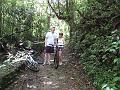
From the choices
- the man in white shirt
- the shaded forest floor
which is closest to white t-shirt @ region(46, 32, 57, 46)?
the man in white shirt

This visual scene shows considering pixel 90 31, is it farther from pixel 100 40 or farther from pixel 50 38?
pixel 100 40

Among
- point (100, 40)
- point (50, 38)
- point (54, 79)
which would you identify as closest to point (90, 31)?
point (50, 38)

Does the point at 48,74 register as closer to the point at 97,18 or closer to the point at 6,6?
the point at 97,18

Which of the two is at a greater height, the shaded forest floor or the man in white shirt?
the man in white shirt

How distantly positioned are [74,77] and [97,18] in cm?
444

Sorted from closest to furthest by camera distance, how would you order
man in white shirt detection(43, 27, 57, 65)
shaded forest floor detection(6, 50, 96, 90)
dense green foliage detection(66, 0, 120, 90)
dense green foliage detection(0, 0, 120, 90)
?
dense green foliage detection(0, 0, 120, 90) → dense green foliage detection(66, 0, 120, 90) → shaded forest floor detection(6, 50, 96, 90) → man in white shirt detection(43, 27, 57, 65)

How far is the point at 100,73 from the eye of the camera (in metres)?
9.98

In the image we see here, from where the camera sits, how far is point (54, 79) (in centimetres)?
1149

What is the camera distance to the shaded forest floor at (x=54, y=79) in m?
10.1

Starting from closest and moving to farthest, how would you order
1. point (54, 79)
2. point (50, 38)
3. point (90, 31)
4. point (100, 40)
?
point (54, 79), point (100, 40), point (50, 38), point (90, 31)

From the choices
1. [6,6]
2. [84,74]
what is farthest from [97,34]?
[6,6]

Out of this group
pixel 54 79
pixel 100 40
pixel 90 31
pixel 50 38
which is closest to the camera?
pixel 54 79

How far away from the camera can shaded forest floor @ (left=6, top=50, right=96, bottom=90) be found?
10.1 metres

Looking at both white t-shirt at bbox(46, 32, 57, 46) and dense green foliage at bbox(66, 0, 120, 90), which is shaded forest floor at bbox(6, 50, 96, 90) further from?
white t-shirt at bbox(46, 32, 57, 46)
